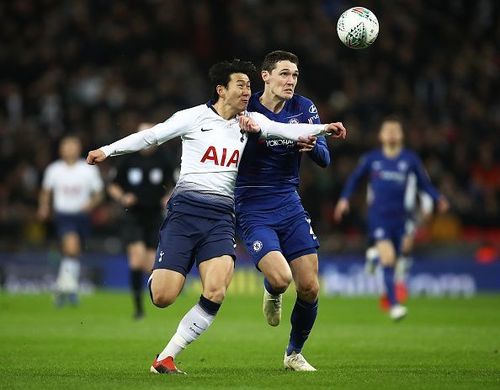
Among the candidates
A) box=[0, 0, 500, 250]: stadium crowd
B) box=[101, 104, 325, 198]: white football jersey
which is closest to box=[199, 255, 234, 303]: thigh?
box=[101, 104, 325, 198]: white football jersey

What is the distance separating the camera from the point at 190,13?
28.2 meters

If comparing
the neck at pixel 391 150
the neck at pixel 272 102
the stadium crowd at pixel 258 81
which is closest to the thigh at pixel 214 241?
the neck at pixel 272 102

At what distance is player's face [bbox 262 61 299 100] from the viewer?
9672 mm

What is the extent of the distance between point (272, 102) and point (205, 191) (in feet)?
3.67

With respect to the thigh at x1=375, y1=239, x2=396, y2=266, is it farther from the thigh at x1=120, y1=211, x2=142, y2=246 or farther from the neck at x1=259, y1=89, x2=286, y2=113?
the neck at x1=259, y1=89, x2=286, y2=113

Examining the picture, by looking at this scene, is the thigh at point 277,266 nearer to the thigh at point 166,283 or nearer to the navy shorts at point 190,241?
the navy shorts at point 190,241

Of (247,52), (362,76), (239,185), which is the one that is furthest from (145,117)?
(239,185)

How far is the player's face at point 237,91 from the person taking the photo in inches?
368

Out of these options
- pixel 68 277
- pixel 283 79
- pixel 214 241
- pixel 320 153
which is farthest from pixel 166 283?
pixel 68 277

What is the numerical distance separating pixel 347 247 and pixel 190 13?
8.43 m

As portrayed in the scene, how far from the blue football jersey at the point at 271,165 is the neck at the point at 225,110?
33 centimetres

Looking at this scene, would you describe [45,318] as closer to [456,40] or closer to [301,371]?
[301,371]

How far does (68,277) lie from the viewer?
19.0 meters

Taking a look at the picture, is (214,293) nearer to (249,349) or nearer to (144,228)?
(249,349)
